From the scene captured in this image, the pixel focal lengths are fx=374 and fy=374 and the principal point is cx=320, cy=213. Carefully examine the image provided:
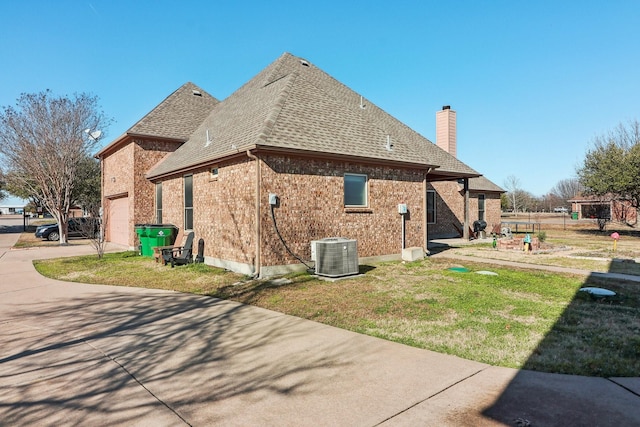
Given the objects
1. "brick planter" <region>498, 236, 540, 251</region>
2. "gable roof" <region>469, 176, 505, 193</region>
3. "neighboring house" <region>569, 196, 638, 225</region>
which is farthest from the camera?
"neighboring house" <region>569, 196, 638, 225</region>

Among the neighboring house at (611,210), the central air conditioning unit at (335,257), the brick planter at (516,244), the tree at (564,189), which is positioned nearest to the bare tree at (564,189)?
the tree at (564,189)

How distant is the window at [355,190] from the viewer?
11672 millimetres

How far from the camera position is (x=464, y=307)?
21.8 ft

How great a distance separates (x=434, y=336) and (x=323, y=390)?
2161 millimetres

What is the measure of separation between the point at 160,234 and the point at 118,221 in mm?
7701

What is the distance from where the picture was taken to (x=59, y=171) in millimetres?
22219

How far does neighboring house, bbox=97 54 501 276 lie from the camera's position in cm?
1006

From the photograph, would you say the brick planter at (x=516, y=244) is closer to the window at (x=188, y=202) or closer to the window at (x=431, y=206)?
the window at (x=431, y=206)

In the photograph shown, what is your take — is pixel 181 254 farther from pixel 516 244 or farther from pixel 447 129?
pixel 447 129

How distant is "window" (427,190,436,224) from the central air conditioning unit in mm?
12316

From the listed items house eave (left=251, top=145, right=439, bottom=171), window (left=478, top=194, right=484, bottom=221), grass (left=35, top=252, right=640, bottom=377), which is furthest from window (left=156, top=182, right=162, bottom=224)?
window (left=478, top=194, right=484, bottom=221)

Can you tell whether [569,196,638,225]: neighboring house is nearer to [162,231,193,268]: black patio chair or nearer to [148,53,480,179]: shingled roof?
[148,53,480,179]: shingled roof

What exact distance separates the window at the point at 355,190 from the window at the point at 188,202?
5721mm

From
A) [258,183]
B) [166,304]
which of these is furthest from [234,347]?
[258,183]
